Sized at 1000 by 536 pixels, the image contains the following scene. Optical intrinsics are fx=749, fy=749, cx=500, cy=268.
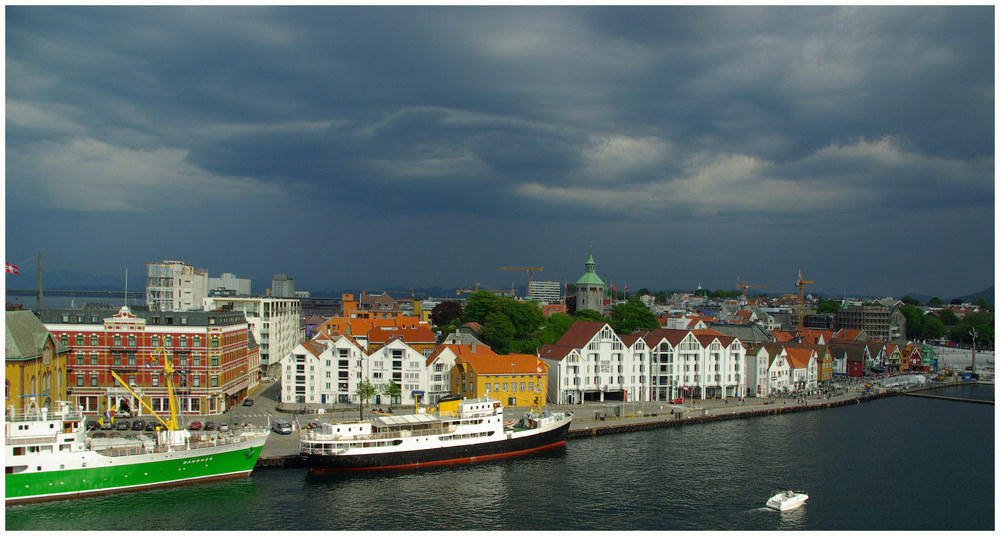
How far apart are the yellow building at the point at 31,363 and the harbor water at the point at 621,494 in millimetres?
14133

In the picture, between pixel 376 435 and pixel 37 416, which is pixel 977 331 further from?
pixel 37 416

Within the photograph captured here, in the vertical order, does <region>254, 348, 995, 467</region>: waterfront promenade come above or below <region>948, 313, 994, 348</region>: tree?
below

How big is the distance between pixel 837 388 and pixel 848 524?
54395 millimetres

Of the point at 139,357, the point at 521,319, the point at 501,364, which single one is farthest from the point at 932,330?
the point at 139,357

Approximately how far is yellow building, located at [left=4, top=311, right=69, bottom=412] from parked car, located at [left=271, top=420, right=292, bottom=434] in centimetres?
1472

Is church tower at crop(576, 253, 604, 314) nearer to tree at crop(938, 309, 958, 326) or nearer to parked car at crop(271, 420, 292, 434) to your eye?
tree at crop(938, 309, 958, 326)

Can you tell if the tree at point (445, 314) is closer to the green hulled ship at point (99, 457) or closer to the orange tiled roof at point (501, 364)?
the orange tiled roof at point (501, 364)

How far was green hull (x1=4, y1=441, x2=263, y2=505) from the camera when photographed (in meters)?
39.9

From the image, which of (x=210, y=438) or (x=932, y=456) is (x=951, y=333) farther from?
(x=210, y=438)

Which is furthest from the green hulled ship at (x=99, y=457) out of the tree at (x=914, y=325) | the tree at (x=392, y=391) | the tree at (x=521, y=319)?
the tree at (x=914, y=325)

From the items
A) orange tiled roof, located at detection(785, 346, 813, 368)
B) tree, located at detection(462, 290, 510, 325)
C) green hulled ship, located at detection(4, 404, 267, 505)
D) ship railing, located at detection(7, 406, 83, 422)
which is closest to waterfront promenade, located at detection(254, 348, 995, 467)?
green hulled ship, located at detection(4, 404, 267, 505)

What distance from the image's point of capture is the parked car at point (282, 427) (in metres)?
53.8

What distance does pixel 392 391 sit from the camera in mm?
64250

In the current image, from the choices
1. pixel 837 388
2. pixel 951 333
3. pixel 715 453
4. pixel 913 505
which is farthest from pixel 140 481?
pixel 951 333
